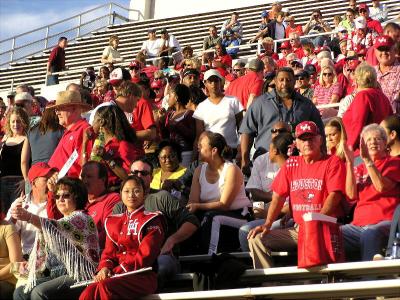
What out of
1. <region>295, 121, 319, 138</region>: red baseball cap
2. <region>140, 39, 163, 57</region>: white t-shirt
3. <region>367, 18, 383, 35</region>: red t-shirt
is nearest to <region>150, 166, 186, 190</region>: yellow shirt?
<region>295, 121, 319, 138</region>: red baseball cap

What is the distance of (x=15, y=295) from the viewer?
903cm

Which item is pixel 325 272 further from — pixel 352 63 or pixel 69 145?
pixel 352 63

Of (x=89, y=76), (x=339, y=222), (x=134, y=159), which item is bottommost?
(x=339, y=222)

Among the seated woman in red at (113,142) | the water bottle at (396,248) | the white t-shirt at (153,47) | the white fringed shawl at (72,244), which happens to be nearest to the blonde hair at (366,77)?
the seated woman in red at (113,142)

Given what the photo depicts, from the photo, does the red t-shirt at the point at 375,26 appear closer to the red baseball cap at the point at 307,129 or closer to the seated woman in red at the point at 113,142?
the seated woman in red at the point at 113,142

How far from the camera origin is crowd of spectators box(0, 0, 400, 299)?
8664 millimetres

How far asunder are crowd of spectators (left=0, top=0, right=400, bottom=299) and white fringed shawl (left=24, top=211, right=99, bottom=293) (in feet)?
0.03

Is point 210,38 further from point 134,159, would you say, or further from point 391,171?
point 391,171

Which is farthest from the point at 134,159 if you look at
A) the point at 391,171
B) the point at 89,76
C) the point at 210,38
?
the point at 210,38

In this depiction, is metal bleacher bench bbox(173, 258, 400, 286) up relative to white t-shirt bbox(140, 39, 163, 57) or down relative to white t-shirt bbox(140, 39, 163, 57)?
down

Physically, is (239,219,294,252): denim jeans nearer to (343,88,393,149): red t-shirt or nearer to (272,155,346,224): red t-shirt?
(272,155,346,224): red t-shirt

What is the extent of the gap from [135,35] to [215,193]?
19.4 metres

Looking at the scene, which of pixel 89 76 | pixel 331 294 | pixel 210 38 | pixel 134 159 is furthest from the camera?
pixel 210 38

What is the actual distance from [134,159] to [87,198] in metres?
1.30
